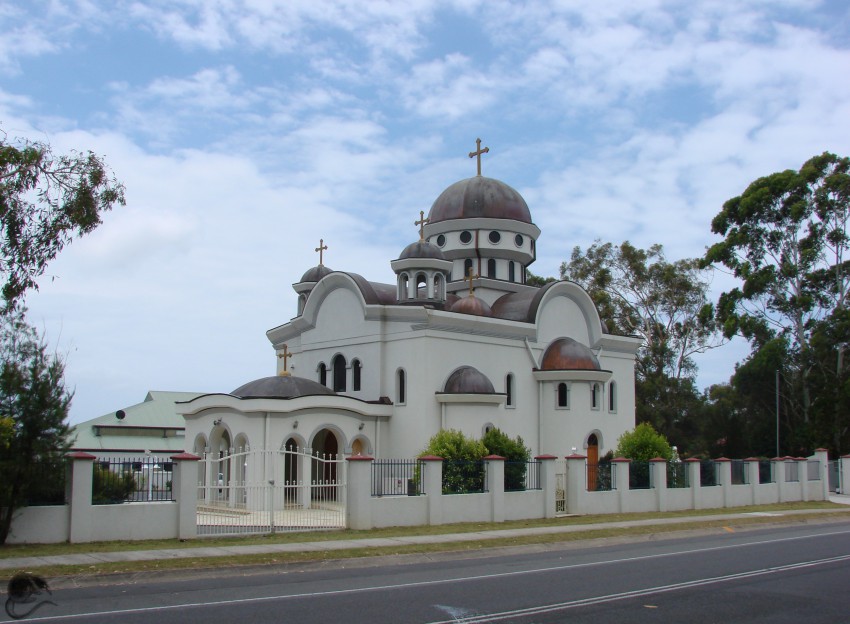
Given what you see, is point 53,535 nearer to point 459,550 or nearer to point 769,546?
point 459,550

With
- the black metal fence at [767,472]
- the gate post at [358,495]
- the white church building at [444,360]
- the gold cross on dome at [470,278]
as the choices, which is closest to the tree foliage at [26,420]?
the gate post at [358,495]

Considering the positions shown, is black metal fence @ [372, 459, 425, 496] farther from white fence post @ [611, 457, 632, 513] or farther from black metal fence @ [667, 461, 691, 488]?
black metal fence @ [667, 461, 691, 488]

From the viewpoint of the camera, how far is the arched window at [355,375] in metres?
33.4

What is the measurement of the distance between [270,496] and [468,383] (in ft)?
38.1

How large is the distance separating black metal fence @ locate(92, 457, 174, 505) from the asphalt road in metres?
5.06

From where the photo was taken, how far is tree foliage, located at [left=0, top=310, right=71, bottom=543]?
1634 cm

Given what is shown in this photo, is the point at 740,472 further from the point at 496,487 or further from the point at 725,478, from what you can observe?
the point at 496,487

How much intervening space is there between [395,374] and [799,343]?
2855 centimetres

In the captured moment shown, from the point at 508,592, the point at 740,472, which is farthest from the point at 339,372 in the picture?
the point at 508,592

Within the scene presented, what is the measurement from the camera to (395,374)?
32.2 m

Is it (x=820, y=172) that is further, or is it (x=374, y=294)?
(x=820, y=172)

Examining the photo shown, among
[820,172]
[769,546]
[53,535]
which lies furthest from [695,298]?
[53,535]

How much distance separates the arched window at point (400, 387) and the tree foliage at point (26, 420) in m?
15.7

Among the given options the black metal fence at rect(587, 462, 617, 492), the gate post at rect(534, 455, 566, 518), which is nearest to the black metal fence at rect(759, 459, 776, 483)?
the black metal fence at rect(587, 462, 617, 492)
